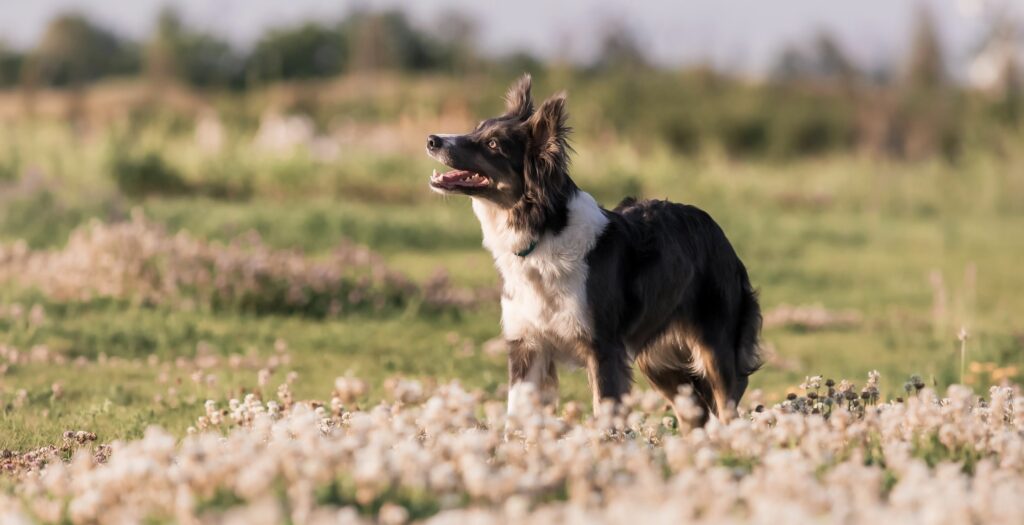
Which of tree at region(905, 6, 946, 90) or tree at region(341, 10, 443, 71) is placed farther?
tree at region(905, 6, 946, 90)

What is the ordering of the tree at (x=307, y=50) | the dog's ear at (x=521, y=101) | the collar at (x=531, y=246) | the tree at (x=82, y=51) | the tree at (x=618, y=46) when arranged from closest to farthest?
the collar at (x=531, y=246), the dog's ear at (x=521, y=101), the tree at (x=618, y=46), the tree at (x=307, y=50), the tree at (x=82, y=51)

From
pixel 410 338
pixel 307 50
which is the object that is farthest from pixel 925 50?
pixel 410 338

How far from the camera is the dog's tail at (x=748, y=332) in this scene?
6602 mm

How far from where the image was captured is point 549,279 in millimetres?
A: 5797

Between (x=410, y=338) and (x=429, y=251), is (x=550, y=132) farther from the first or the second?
(x=429, y=251)

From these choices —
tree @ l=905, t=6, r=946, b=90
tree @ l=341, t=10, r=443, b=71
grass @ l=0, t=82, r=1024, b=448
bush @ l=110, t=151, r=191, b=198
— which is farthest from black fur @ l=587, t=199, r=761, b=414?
tree @ l=905, t=6, r=946, b=90

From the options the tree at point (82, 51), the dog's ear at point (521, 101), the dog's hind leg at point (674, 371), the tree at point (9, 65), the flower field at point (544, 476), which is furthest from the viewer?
the tree at point (82, 51)

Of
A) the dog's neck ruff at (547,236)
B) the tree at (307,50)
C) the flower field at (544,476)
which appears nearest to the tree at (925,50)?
the tree at (307,50)

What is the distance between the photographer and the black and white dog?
5.79 meters

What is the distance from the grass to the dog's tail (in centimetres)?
89

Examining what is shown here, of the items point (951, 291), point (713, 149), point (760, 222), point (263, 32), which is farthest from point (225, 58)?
point (951, 291)

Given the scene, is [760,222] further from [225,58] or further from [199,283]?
[225,58]

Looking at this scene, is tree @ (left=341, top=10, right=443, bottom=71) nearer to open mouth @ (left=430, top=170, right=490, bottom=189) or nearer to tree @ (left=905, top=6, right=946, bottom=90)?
tree @ (left=905, top=6, right=946, bottom=90)

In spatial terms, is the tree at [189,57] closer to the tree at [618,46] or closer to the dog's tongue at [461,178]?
the tree at [618,46]
